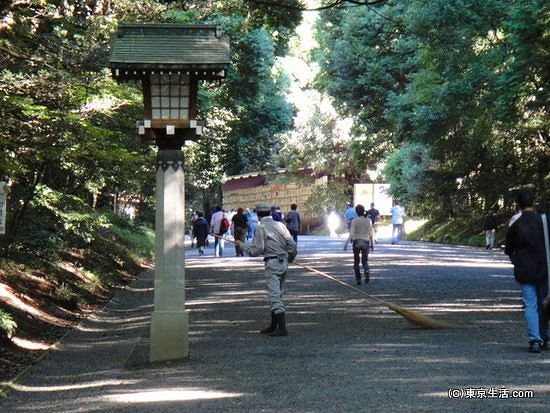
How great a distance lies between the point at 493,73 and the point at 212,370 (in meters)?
19.5

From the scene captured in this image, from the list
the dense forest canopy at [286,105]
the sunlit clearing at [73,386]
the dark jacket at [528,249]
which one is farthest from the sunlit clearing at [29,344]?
the dark jacket at [528,249]

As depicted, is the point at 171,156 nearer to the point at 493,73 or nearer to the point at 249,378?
the point at 249,378

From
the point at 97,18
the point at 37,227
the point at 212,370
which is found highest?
the point at 97,18

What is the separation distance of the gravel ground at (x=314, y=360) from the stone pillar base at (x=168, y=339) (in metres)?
0.22

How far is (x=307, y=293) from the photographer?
67.4ft

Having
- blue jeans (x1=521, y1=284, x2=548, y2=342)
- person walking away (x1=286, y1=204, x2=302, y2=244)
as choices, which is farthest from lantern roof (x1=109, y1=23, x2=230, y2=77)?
person walking away (x1=286, y1=204, x2=302, y2=244)

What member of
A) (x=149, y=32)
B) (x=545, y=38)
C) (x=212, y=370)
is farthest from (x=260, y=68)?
(x=212, y=370)

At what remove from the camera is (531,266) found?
1142cm

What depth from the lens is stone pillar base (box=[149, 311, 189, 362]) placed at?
492 inches

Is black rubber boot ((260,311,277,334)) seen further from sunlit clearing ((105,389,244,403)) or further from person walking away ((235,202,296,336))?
sunlit clearing ((105,389,244,403))

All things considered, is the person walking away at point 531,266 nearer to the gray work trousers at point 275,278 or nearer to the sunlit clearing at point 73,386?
the gray work trousers at point 275,278

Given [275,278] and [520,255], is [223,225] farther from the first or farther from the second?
[520,255]

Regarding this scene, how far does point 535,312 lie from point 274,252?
426 centimetres

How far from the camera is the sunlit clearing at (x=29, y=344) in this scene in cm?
1534
